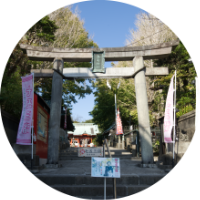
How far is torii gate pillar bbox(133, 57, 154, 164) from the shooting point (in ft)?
29.3

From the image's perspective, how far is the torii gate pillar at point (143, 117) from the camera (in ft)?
29.3

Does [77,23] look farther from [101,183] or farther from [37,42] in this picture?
[101,183]

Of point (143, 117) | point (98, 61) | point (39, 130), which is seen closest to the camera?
point (143, 117)

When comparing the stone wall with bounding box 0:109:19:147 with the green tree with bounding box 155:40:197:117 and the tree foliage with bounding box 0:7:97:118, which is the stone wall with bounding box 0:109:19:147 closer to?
the tree foliage with bounding box 0:7:97:118

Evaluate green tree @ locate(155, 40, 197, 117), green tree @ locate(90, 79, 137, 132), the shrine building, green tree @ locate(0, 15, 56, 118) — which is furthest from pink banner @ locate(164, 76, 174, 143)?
the shrine building

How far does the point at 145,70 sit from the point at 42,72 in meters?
5.50

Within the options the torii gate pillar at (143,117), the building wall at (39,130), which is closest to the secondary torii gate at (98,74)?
the torii gate pillar at (143,117)

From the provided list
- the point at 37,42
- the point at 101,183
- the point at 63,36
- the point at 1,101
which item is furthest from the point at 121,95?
the point at 101,183

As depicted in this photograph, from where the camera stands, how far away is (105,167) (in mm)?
4859

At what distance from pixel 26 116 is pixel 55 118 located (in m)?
2.00

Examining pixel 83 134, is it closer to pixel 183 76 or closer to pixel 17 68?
pixel 17 68

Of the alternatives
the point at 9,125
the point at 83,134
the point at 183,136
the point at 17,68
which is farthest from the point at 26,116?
the point at 83,134

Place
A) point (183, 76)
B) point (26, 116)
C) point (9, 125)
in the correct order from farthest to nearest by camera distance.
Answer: point (183, 76), point (9, 125), point (26, 116)

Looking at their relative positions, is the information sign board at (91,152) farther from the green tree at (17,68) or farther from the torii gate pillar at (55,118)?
the green tree at (17,68)
